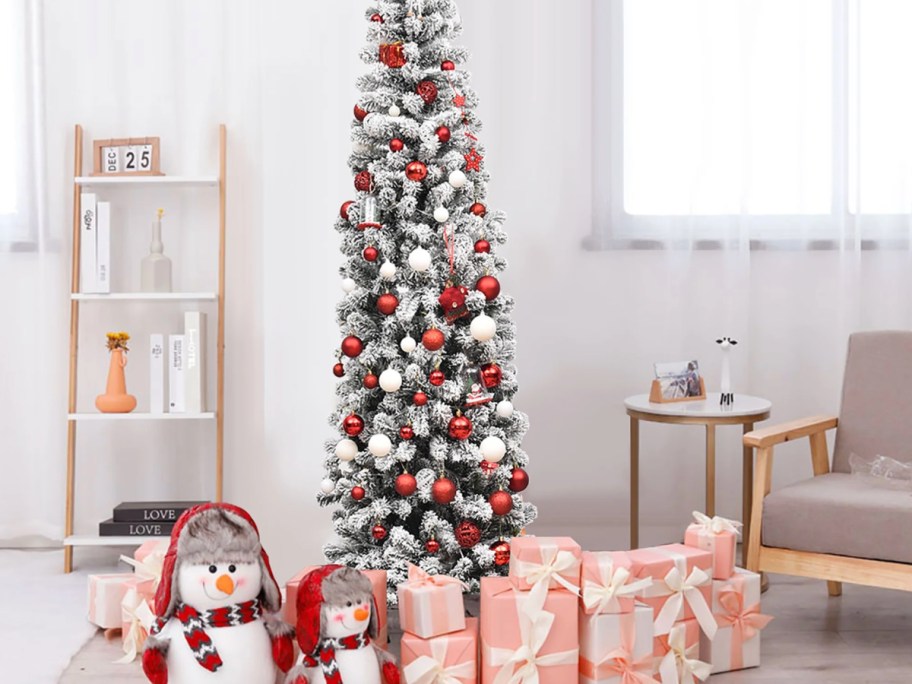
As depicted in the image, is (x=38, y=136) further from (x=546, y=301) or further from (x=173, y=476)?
(x=546, y=301)

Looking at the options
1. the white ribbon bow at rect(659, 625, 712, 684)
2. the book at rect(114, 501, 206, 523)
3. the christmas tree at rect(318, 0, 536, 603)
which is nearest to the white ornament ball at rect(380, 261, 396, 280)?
the christmas tree at rect(318, 0, 536, 603)

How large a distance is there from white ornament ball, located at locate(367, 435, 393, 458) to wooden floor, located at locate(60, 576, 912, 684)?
0.77 m

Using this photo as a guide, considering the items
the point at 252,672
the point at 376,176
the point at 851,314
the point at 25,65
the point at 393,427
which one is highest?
the point at 25,65

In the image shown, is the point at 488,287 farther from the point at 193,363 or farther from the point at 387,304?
the point at 193,363

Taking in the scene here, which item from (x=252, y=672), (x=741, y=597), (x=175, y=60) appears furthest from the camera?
(x=175, y=60)

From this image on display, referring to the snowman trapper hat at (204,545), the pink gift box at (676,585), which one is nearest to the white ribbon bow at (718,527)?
the pink gift box at (676,585)

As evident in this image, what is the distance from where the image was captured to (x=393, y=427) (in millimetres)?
2332

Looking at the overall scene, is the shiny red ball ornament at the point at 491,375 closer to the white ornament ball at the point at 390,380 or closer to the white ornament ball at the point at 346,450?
the white ornament ball at the point at 390,380

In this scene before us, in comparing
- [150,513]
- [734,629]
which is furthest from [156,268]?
[734,629]

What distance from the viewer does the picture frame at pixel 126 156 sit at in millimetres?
3162

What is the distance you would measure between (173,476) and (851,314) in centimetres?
252

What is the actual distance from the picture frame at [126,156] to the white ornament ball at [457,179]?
1300 millimetres

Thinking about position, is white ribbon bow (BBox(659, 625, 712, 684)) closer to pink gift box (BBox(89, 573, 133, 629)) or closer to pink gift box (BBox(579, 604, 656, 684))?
pink gift box (BBox(579, 604, 656, 684))

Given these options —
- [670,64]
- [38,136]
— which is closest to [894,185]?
[670,64]
